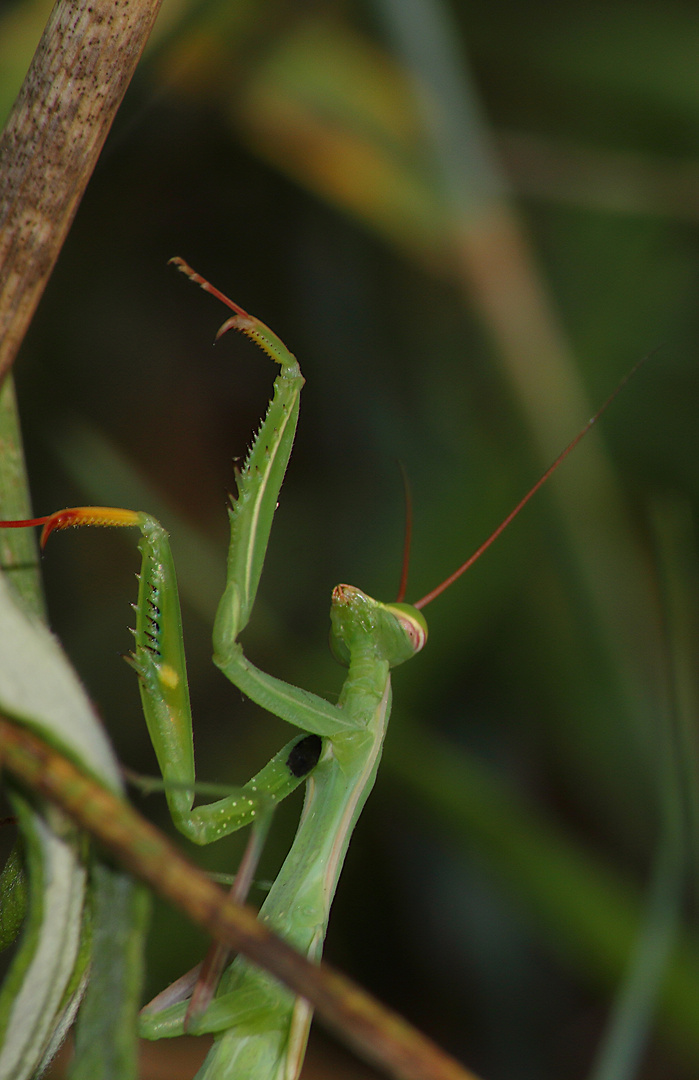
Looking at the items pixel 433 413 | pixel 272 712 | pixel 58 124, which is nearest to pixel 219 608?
pixel 272 712

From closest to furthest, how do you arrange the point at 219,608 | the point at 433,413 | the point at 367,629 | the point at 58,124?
the point at 58,124, the point at 219,608, the point at 367,629, the point at 433,413

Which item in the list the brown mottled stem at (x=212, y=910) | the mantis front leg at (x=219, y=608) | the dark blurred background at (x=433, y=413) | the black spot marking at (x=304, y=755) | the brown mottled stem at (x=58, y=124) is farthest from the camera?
the dark blurred background at (x=433, y=413)

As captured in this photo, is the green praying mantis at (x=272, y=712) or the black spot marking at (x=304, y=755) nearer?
the green praying mantis at (x=272, y=712)

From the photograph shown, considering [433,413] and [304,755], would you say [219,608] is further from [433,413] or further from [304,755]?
[433,413]

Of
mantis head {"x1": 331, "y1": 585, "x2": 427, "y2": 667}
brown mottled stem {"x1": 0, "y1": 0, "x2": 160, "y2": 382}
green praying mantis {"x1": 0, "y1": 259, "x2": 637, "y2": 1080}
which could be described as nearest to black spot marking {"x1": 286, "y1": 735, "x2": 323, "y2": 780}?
green praying mantis {"x1": 0, "y1": 259, "x2": 637, "y2": 1080}

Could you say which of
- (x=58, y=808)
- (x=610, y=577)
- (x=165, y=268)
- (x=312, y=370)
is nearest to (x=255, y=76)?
(x=165, y=268)

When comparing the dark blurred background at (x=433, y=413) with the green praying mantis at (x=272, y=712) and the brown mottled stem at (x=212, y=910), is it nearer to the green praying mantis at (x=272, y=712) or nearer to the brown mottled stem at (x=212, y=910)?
the green praying mantis at (x=272, y=712)

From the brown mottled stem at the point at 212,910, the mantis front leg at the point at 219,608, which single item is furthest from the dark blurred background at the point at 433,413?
the brown mottled stem at the point at 212,910

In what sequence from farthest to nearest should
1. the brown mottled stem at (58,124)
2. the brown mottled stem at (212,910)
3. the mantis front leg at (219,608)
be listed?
1. the mantis front leg at (219,608)
2. the brown mottled stem at (58,124)
3. the brown mottled stem at (212,910)
